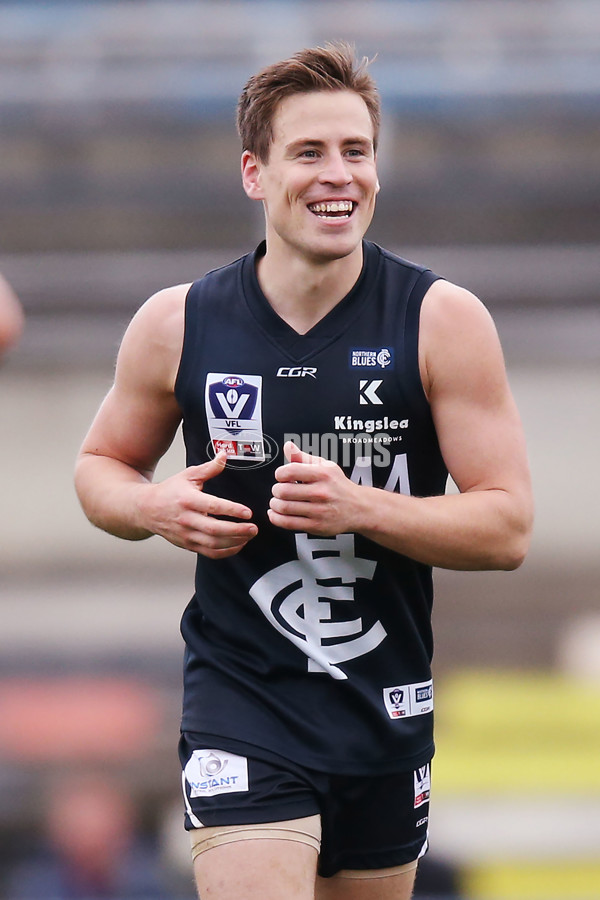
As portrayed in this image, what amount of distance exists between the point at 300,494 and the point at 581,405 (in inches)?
293

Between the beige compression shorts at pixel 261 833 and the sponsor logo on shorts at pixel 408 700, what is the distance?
291 millimetres

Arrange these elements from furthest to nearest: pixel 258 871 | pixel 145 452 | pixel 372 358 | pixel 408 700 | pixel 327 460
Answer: pixel 145 452
pixel 408 700
pixel 372 358
pixel 327 460
pixel 258 871

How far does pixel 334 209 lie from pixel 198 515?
2.32 ft

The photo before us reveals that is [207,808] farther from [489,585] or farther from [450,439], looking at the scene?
[489,585]

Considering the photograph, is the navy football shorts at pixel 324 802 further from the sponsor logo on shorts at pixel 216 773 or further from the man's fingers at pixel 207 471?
the man's fingers at pixel 207 471

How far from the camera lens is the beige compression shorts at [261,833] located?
2455 millimetres

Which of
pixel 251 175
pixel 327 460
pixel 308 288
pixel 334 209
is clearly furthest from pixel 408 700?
pixel 251 175

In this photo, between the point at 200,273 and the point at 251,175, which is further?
the point at 200,273

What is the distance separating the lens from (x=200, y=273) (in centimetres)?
952

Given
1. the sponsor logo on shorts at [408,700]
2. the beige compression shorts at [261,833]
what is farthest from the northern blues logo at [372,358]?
the beige compression shorts at [261,833]

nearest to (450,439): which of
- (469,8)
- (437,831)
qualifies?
(437,831)

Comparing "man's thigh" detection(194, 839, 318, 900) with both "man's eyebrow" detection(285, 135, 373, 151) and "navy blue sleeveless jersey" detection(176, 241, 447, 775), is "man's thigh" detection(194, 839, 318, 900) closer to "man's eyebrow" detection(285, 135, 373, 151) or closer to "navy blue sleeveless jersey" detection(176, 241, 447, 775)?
"navy blue sleeveless jersey" detection(176, 241, 447, 775)

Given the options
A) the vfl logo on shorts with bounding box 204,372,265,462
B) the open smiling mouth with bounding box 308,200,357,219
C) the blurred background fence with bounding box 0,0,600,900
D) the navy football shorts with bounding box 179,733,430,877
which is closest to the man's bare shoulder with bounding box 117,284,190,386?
the vfl logo on shorts with bounding box 204,372,265,462

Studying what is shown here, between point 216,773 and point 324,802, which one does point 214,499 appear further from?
point 324,802
